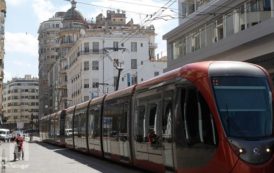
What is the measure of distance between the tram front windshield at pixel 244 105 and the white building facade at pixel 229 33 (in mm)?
14940

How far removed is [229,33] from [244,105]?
2155 centimetres

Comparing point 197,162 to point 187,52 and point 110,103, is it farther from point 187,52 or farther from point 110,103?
point 187,52

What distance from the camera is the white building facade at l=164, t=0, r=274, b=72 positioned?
99.0 ft

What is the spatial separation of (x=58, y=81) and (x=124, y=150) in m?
104

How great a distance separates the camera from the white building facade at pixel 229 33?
30.2 m

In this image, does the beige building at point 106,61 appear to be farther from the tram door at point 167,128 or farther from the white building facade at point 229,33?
the tram door at point 167,128

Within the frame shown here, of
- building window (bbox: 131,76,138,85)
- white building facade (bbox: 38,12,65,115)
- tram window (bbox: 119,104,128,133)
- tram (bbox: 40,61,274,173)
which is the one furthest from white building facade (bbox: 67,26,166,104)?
tram (bbox: 40,61,274,173)

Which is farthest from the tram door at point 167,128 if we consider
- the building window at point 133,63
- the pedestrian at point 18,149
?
the building window at point 133,63

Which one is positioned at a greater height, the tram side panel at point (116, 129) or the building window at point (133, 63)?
the building window at point (133, 63)

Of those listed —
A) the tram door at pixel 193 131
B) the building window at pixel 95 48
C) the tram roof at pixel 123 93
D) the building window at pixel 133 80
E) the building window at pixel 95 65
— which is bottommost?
the tram door at pixel 193 131

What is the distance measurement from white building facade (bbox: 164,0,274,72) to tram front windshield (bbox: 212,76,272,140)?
14940 mm

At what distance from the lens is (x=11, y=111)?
7717 inches

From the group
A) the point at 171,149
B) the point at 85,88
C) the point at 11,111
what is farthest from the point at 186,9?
the point at 11,111

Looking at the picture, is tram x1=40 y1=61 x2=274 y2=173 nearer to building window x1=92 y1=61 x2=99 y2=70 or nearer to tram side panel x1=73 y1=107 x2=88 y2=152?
tram side panel x1=73 y1=107 x2=88 y2=152
